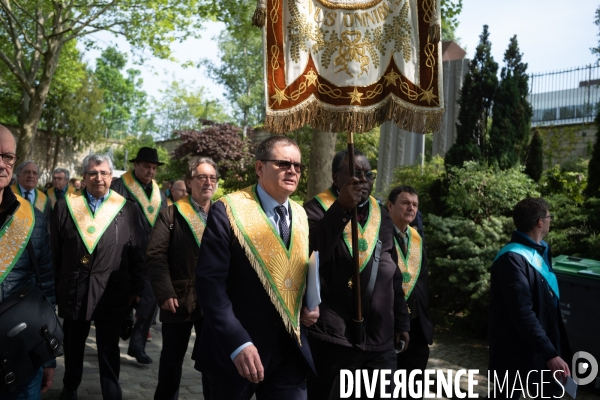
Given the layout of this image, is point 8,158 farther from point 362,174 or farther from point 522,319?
point 522,319

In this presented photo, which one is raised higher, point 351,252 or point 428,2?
point 428,2

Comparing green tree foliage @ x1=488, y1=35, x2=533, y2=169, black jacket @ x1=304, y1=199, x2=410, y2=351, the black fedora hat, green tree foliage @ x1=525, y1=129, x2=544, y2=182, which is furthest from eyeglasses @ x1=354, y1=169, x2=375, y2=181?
green tree foliage @ x1=525, y1=129, x2=544, y2=182

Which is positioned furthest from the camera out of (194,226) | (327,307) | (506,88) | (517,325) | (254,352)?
(506,88)

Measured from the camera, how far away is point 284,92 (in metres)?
4.52

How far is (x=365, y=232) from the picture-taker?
4.42 meters

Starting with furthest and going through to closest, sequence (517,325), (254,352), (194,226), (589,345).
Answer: (589,345) → (194,226) → (517,325) → (254,352)

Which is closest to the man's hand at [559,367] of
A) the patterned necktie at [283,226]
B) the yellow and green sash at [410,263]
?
the yellow and green sash at [410,263]

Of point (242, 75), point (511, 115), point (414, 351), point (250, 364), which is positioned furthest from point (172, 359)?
point (242, 75)

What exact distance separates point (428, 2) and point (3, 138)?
9.88 ft

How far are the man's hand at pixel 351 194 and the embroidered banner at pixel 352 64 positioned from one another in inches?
33.5

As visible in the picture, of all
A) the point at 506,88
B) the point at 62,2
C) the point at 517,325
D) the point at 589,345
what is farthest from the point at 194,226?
the point at 62,2

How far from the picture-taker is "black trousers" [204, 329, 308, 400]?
3383 millimetres

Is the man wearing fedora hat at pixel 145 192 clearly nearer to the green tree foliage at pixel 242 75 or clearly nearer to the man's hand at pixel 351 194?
the man's hand at pixel 351 194

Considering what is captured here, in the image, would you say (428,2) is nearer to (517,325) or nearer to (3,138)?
(517,325)
